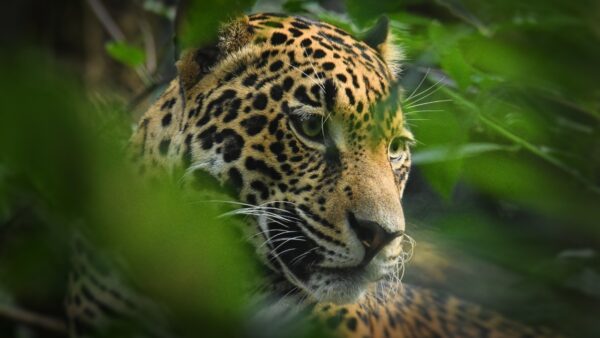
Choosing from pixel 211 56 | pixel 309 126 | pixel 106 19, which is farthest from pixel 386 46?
pixel 106 19

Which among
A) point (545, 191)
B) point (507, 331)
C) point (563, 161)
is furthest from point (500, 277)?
point (507, 331)

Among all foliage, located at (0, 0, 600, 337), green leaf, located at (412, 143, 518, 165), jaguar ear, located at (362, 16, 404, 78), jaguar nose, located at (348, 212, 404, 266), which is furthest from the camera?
jaguar ear, located at (362, 16, 404, 78)

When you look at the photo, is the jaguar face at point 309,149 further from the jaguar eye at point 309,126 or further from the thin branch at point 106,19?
the thin branch at point 106,19

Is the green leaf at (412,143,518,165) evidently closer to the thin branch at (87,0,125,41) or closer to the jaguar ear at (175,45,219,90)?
the jaguar ear at (175,45,219,90)

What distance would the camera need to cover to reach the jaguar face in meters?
1.02

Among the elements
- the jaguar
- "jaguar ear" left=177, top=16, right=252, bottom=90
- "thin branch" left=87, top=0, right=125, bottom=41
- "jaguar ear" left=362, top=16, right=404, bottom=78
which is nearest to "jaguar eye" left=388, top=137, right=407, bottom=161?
the jaguar

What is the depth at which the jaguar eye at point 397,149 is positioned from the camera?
1.02 meters

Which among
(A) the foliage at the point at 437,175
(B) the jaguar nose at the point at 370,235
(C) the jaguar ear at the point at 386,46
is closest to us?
(A) the foliage at the point at 437,175

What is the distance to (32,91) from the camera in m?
0.21

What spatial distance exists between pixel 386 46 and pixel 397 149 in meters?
0.19

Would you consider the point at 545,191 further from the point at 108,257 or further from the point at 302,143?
the point at 302,143

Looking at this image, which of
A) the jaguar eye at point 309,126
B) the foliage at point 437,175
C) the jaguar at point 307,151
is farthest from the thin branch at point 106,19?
the jaguar eye at point 309,126

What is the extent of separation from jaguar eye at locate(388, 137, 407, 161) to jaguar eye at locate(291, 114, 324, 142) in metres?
0.11

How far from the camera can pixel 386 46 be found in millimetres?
1153
